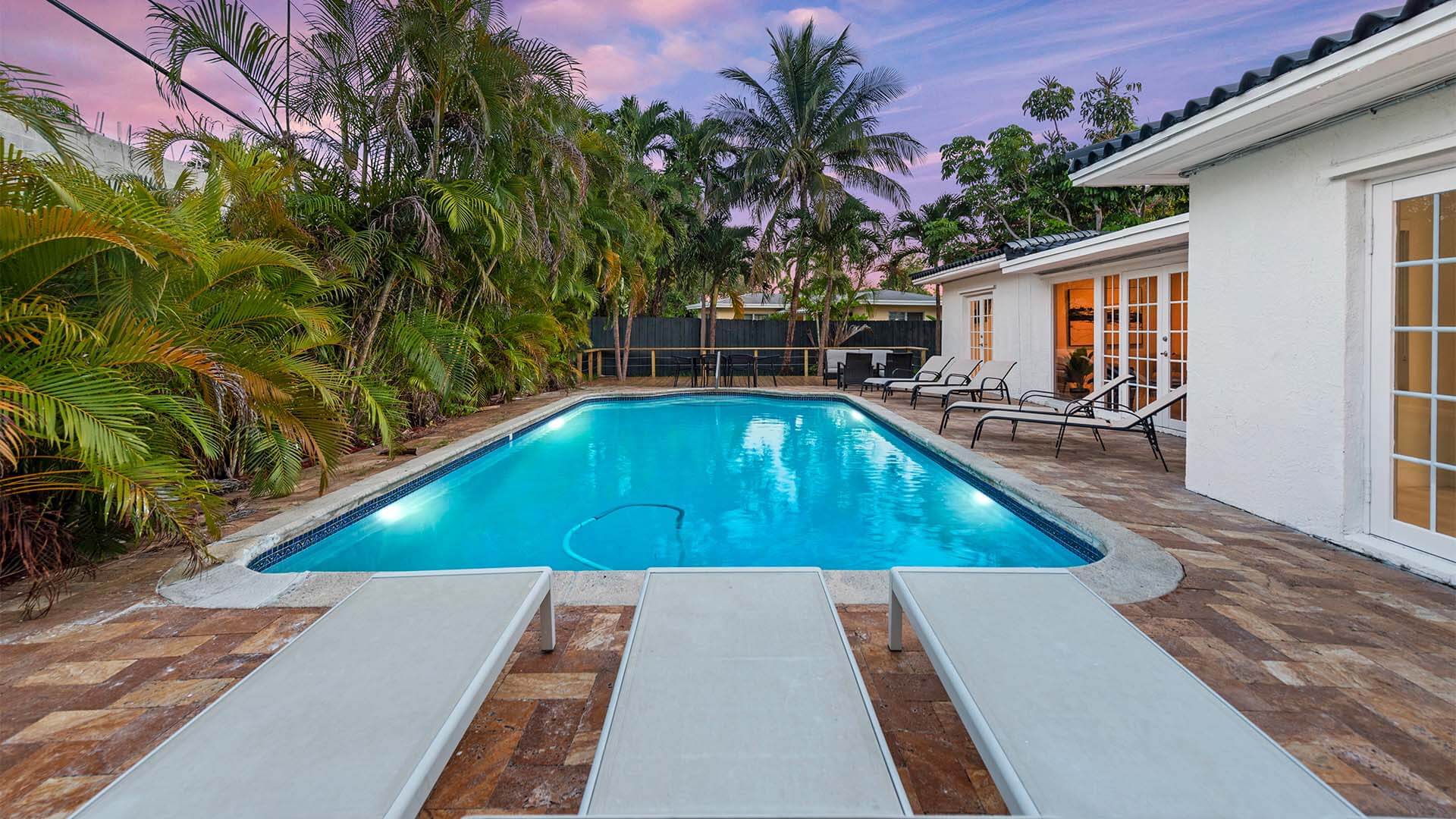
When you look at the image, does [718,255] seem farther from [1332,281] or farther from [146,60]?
[1332,281]

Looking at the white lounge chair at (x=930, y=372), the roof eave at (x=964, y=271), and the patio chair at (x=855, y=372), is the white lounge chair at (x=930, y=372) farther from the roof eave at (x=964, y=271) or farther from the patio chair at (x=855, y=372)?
the roof eave at (x=964, y=271)

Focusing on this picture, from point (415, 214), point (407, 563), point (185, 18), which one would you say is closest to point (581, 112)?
point (415, 214)

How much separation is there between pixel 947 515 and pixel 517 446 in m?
5.23

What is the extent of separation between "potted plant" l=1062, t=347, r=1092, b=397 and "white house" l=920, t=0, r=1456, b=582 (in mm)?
5930

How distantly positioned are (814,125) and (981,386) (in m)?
9.12

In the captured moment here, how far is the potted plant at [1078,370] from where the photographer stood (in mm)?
10391

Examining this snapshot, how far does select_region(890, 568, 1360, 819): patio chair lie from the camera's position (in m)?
1.24

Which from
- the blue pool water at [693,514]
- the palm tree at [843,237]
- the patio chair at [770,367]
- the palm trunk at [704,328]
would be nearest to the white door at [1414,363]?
the blue pool water at [693,514]

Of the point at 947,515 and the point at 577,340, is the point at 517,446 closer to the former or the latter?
the point at 947,515

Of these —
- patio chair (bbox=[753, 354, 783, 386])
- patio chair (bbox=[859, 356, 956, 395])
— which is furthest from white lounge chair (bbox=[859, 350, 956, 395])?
patio chair (bbox=[753, 354, 783, 386])


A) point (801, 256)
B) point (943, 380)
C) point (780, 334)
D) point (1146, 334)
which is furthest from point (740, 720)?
point (780, 334)

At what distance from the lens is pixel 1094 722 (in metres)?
1.46

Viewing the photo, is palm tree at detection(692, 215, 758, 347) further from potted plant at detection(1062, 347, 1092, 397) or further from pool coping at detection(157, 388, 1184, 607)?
pool coping at detection(157, 388, 1184, 607)

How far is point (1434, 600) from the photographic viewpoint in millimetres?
2844
